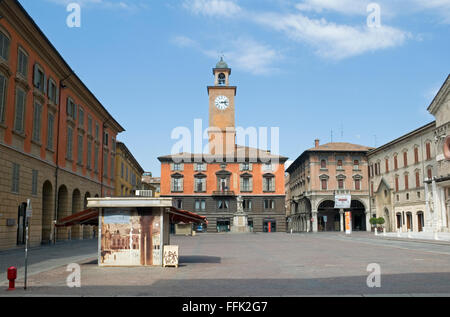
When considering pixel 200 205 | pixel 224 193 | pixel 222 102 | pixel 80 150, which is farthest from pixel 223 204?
pixel 80 150

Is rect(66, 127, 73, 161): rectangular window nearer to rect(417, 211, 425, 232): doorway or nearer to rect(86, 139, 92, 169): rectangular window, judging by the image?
rect(86, 139, 92, 169): rectangular window

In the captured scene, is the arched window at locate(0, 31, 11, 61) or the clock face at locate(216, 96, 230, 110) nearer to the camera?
the arched window at locate(0, 31, 11, 61)

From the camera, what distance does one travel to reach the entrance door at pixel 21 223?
26406mm

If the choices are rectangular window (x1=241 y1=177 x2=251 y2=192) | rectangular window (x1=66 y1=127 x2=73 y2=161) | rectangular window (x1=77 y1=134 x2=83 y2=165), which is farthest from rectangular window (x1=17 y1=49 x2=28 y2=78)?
rectangular window (x1=241 y1=177 x2=251 y2=192)

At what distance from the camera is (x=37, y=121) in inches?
1129

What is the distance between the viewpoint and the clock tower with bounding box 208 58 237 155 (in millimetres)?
81062

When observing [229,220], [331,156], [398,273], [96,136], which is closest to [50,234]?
[96,136]

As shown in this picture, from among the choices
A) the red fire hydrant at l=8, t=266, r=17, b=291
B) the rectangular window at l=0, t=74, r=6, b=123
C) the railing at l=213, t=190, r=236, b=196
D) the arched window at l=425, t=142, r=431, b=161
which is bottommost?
the red fire hydrant at l=8, t=266, r=17, b=291

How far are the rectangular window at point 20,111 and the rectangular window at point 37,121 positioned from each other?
1.96 m

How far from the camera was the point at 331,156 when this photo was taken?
240 ft

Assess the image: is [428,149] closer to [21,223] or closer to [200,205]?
[200,205]

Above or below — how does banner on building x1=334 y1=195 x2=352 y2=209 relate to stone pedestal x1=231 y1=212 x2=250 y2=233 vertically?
above

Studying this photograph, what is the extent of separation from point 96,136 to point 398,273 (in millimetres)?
35510
